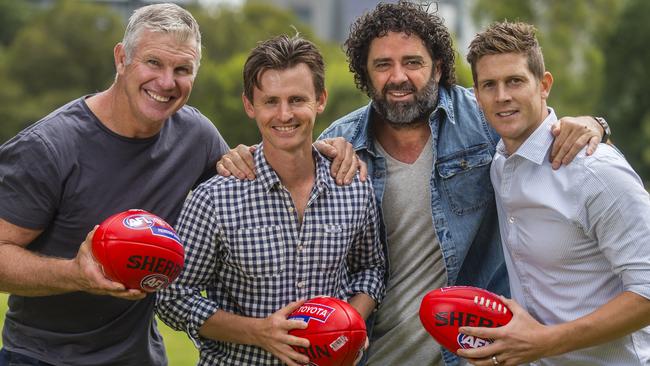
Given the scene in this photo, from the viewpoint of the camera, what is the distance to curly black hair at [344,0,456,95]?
5785 mm

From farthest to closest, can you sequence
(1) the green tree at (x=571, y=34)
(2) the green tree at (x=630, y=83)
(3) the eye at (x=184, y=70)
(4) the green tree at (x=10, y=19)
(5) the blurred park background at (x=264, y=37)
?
(4) the green tree at (x=10, y=19)
(1) the green tree at (x=571, y=34)
(5) the blurred park background at (x=264, y=37)
(2) the green tree at (x=630, y=83)
(3) the eye at (x=184, y=70)

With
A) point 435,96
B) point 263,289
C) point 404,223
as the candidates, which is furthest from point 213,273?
point 435,96

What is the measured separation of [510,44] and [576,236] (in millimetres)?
1000

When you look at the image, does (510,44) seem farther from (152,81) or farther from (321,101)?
(152,81)

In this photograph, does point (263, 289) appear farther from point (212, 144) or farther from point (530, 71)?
point (530, 71)

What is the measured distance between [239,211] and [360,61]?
1.37 m

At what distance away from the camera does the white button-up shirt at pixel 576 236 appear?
475cm

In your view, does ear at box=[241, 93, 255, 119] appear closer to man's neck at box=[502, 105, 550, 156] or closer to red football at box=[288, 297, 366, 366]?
red football at box=[288, 297, 366, 366]

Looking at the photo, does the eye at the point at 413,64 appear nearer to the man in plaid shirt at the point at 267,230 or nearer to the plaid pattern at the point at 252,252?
the man in plaid shirt at the point at 267,230

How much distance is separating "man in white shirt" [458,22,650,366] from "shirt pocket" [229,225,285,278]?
0.99 meters

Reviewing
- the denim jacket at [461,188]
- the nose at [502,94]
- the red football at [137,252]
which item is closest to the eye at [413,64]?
the denim jacket at [461,188]

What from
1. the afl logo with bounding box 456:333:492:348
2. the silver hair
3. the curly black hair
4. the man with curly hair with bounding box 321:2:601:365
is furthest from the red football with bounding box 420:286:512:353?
the silver hair

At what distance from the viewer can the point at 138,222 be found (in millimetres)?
4809

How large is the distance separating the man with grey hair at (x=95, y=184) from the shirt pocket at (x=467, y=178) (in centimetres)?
136
